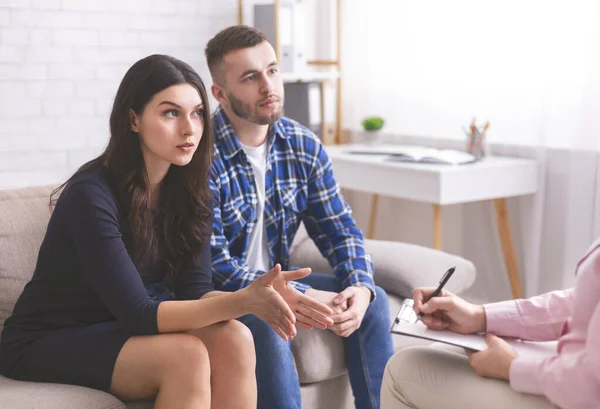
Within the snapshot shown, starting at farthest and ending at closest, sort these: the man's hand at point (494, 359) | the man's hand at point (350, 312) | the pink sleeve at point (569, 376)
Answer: the man's hand at point (350, 312) → the man's hand at point (494, 359) → the pink sleeve at point (569, 376)

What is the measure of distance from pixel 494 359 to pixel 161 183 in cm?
80

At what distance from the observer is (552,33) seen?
3.09 meters

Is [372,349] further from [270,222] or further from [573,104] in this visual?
[573,104]

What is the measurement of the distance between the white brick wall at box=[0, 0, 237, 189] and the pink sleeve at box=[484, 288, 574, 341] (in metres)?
2.32

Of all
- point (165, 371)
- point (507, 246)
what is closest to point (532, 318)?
point (165, 371)

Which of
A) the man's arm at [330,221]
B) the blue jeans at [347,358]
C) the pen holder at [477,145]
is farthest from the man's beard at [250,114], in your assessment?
the pen holder at [477,145]

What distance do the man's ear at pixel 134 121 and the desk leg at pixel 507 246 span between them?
1927 millimetres

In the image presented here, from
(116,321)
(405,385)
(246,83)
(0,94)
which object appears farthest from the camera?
(0,94)

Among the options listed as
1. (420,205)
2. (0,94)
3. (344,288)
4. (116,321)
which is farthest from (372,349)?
(0,94)

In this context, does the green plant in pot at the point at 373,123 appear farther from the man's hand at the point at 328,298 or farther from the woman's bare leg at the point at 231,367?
the woman's bare leg at the point at 231,367

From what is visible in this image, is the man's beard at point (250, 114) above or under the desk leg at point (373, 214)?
above

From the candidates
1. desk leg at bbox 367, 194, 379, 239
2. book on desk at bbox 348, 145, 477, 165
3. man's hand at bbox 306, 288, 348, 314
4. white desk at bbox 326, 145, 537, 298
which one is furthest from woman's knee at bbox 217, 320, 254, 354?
desk leg at bbox 367, 194, 379, 239

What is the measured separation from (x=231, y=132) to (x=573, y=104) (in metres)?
1.49

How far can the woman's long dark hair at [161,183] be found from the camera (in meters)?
1.71
